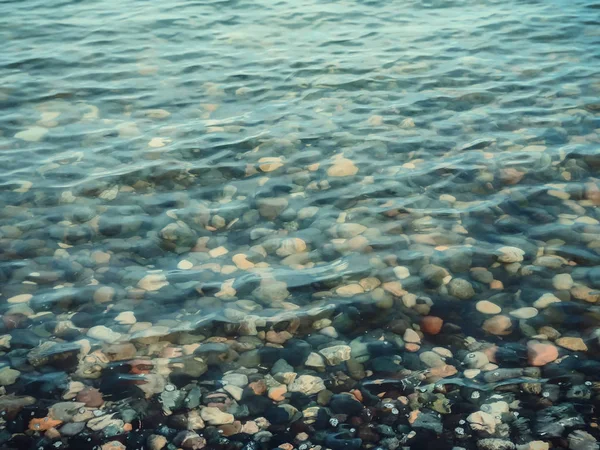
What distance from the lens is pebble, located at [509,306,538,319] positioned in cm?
444

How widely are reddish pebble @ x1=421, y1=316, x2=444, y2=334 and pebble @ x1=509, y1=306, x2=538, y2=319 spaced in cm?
54

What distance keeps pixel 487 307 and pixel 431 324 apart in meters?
0.47

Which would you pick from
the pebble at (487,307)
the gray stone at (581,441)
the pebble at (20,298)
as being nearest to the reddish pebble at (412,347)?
the pebble at (487,307)

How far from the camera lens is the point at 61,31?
1034 cm

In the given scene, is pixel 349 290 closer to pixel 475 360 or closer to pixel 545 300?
pixel 475 360

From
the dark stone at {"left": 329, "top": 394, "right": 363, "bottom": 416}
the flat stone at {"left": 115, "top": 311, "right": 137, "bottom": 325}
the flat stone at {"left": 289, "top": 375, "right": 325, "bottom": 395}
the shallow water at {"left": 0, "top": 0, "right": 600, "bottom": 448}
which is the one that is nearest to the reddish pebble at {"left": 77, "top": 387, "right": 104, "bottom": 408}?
the shallow water at {"left": 0, "top": 0, "right": 600, "bottom": 448}

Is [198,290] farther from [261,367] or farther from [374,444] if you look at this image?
[374,444]

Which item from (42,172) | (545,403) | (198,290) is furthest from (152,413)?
(42,172)

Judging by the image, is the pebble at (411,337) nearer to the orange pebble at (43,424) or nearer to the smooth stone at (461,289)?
the smooth stone at (461,289)

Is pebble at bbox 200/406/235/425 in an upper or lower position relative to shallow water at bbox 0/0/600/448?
lower

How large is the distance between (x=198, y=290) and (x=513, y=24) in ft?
25.9

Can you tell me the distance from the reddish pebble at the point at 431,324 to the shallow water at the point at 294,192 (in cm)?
4

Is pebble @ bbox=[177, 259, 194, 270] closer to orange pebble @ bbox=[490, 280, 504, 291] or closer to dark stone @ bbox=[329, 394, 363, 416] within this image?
dark stone @ bbox=[329, 394, 363, 416]

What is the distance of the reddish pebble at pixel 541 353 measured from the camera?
4.07 meters
